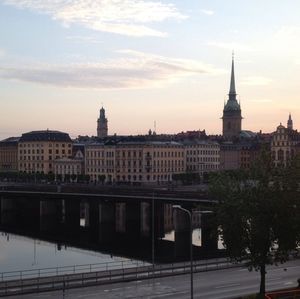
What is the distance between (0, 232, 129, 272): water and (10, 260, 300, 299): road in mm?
27087

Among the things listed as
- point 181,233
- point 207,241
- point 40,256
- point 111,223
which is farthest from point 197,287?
point 111,223

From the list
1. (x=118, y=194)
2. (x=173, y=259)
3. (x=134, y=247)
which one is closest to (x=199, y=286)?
(x=173, y=259)

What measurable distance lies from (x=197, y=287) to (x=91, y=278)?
9642 mm

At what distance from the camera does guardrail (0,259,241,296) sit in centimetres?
5373

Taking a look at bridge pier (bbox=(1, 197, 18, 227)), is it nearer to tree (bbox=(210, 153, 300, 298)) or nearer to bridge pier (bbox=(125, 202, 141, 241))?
bridge pier (bbox=(125, 202, 141, 241))

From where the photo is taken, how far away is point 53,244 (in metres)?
103

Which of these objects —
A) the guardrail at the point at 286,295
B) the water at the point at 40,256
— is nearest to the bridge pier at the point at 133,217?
the water at the point at 40,256

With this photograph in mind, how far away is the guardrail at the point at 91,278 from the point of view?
53731mm

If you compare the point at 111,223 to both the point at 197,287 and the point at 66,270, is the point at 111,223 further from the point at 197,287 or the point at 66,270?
the point at 197,287

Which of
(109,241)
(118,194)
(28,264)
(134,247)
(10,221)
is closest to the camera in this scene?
(28,264)

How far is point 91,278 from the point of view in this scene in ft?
188

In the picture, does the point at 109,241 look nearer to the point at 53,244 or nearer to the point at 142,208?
the point at 53,244

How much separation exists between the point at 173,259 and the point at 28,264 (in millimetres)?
19053

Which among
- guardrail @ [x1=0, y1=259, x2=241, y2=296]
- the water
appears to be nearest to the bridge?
the water
